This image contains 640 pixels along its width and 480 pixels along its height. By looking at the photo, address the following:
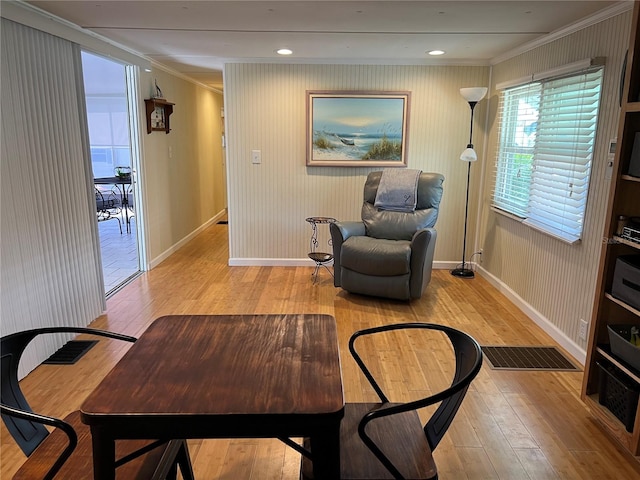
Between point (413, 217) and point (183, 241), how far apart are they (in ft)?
10.5

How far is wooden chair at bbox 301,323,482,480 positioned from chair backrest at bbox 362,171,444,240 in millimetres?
2768

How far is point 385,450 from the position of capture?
1.42m

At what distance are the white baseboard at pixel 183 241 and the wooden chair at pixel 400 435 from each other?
4.02 metres

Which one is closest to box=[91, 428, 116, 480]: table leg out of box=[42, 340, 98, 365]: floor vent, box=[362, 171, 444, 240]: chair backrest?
box=[42, 340, 98, 365]: floor vent

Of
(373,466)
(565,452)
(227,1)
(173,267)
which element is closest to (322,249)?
(173,267)

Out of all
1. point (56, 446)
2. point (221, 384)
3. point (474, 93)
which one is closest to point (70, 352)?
point (56, 446)

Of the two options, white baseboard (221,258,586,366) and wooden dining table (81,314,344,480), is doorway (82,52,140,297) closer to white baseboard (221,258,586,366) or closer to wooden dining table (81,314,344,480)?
white baseboard (221,258,586,366)

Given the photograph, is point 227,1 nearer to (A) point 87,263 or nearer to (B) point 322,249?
(A) point 87,263

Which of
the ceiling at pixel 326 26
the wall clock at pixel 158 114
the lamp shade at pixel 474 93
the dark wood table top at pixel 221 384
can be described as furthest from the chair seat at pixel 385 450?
the wall clock at pixel 158 114

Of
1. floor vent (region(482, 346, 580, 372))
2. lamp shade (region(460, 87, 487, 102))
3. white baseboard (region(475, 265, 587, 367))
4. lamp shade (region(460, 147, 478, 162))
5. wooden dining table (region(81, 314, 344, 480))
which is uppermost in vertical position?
lamp shade (region(460, 87, 487, 102))

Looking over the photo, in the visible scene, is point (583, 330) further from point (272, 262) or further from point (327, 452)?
point (272, 262)

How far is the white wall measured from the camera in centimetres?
482

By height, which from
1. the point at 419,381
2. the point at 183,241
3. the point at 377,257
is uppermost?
the point at 377,257

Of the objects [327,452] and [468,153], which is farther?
[468,153]
